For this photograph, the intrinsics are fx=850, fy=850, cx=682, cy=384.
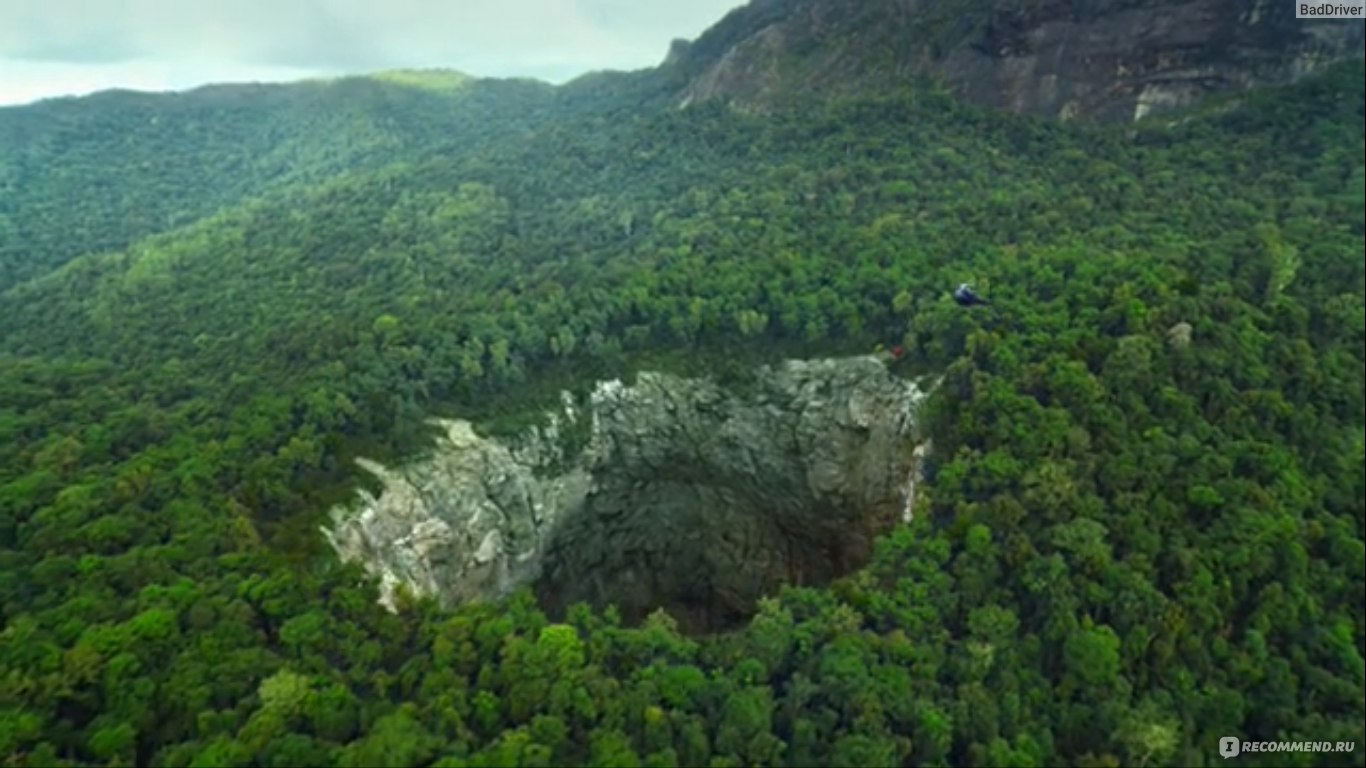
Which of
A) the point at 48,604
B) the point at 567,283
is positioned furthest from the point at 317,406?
the point at 567,283

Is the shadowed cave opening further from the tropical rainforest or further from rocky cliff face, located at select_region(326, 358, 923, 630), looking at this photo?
the tropical rainforest

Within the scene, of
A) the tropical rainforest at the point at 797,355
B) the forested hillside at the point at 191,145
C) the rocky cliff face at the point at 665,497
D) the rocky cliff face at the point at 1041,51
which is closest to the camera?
the tropical rainforest at the point at 797,355

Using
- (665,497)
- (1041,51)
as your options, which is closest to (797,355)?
(665,497)

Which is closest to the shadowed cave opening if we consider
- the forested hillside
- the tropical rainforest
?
the tropical rainforest

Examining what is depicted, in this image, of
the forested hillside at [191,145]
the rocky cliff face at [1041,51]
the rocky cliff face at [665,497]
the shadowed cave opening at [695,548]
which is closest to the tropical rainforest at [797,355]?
the rocky cliff face at [665,497]

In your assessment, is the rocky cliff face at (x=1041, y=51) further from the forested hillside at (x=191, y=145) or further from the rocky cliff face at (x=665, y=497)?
the forested hillside at (x=191, y=145)

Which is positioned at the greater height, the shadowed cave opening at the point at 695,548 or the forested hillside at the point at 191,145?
the forested hillside at the point at 191,145

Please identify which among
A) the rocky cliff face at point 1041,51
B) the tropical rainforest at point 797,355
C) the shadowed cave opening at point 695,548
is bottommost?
the shadowed cave opening at point 695,548
